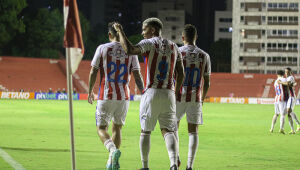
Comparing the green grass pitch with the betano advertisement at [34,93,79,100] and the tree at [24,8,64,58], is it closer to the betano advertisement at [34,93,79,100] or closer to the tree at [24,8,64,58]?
the betano advertisement at [34,93,79,100]

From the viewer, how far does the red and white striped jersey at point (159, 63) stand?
313 inches

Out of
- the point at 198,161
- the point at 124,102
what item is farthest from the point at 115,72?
the point at 198,161

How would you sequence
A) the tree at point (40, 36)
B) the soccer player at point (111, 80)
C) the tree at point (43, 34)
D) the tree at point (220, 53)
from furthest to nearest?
the tree at point (220, 53) < the tree at point (43, 34) < the tree at point (40, 36) < the soccer player at point (111, 80)

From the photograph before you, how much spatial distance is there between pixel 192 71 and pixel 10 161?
12.6 feet

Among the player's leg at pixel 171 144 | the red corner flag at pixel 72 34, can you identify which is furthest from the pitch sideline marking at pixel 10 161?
the red corner flag at pixel 72 34

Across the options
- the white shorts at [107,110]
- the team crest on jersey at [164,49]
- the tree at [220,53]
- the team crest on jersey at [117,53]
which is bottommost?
the tree at [220,53]

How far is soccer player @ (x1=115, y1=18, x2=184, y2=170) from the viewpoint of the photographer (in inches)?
314

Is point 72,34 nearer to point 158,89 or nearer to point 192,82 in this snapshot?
point 158,89

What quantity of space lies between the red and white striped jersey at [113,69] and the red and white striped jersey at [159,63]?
113 centimetres

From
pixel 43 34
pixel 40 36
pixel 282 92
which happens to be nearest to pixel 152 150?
pixel 282 92

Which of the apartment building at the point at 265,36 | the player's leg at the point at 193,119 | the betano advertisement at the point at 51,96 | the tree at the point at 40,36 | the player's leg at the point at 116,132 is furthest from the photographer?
the apartment building at the point at 265,36

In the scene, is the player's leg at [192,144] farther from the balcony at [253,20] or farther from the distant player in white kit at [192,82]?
the balcony at [253,20]

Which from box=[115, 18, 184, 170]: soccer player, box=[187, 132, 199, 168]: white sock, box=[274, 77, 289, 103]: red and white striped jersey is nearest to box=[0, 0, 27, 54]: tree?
box=[274, 77, 289, 103]: red and white striped jersey

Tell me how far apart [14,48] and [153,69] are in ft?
224
